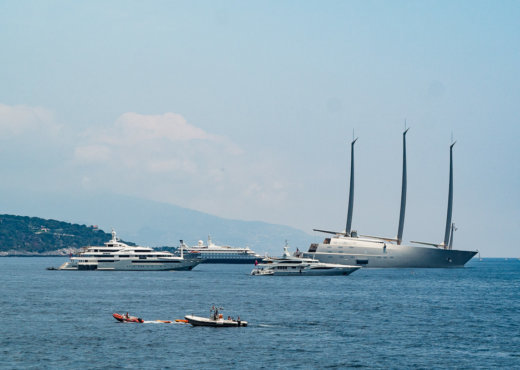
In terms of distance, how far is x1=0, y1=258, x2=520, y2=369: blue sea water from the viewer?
215ft

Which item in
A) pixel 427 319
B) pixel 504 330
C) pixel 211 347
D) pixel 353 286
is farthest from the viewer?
pixel 353 286

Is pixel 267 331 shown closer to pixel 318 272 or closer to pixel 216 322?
pixel 216 322

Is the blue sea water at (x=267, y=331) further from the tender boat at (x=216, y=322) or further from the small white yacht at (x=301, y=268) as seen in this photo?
the small white yacht at (x=301, y=268)

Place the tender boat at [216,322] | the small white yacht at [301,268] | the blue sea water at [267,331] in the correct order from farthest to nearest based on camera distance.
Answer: the small white yacht at [301,268] < the tender boat at [216,322] < the blue sea water at [267,331]

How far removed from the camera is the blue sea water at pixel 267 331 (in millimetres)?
65500

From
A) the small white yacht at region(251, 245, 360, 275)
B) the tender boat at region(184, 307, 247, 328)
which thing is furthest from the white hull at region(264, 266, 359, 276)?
the tender boat at region(184, 307, 247, 328)

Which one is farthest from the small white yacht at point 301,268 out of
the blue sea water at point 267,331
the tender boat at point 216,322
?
the tender boat at point 216,322

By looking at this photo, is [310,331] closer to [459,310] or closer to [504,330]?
[504,330]

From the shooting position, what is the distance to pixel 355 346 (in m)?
72.4

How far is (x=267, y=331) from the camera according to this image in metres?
81.0

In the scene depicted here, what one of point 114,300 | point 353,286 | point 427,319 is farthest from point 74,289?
point 427,319

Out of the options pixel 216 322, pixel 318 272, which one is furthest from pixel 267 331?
pixel 318 272

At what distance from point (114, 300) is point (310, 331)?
4245 cm

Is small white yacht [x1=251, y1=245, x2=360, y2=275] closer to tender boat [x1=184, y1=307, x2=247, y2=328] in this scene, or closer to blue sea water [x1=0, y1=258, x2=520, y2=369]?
blue sea water [x1=0, y1=258, x2=520, y2=369]
